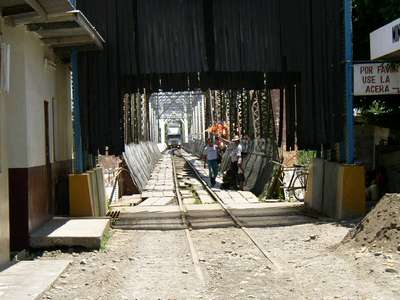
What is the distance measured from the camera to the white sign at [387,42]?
13055mm

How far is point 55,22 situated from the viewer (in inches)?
465

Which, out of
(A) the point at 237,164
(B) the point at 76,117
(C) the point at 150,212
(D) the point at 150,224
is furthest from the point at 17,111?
(A) the point at 237,164

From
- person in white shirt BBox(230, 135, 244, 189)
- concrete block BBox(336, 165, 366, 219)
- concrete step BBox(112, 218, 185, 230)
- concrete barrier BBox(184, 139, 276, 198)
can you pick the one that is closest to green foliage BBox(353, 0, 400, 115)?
concrete block BBox(336, 165, 366, 219)

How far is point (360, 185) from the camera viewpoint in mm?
14039

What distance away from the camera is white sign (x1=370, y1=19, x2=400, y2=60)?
42.8 feet

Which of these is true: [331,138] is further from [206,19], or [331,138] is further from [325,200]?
[206,19]

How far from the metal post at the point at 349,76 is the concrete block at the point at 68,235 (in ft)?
18.1

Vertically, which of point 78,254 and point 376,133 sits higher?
point 376,133

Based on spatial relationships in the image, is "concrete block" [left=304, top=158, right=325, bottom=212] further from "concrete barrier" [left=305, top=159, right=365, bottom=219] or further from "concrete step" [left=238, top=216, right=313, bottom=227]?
"concrete step" [left=238, top=216, right=313, bottom=227]

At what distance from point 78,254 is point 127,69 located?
528 centimetres

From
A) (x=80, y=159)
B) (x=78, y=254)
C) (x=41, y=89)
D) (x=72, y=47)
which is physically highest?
(x=72, y=47)

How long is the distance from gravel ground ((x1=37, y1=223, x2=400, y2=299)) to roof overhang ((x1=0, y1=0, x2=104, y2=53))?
3.76 meters

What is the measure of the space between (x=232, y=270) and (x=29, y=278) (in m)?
2.70

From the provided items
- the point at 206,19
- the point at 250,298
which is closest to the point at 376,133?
the point at 206,19
